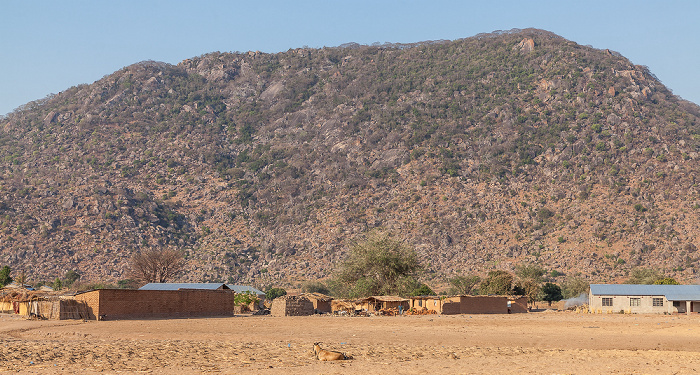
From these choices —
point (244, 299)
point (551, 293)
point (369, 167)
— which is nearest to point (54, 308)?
point (244, 299)

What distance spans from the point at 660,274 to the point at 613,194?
23.8 metres

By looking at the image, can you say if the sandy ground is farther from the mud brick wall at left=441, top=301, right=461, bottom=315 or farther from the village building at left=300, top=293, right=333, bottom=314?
the village building at left=300, top=293, right=333, bottom=314

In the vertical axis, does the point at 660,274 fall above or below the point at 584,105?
below

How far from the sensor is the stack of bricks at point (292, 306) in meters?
61.7

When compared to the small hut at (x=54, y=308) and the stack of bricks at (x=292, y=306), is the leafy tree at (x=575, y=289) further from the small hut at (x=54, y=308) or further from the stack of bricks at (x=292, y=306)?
the small hut at (x=54, y=308)

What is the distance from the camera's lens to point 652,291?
242 feet

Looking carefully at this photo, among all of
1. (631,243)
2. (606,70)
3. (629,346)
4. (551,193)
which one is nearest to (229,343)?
(629,346)

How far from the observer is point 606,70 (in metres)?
155

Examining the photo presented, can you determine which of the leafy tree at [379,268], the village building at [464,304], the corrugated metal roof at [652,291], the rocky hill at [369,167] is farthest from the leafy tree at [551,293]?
the village building at [464,304]

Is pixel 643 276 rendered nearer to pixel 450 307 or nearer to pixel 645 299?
pixel 645 299

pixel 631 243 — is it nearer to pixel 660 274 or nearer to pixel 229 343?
pixel 660 274

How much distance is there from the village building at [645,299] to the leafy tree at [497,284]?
1064cm

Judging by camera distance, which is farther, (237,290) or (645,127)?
(645,127)

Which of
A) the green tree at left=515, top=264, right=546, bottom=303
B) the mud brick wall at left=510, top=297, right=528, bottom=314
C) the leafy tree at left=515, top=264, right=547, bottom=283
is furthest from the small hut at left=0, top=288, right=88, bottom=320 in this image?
the leafy tree at left=515, top=264, right=547, bottom=283
